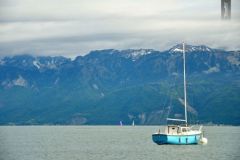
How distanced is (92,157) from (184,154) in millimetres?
16212

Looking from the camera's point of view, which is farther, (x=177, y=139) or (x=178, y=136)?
(x=178, y=136)

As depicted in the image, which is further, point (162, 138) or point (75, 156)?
point (162, 138)

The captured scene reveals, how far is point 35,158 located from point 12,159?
24.5 feet

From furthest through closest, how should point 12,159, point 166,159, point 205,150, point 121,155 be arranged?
point 205,150 → point 121,155 → point 166,159 → point 12,159

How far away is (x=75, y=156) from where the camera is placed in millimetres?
99250

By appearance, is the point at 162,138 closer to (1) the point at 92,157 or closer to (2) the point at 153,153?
(2) the point at 153,153

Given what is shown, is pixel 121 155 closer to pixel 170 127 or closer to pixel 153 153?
pixel 153 153

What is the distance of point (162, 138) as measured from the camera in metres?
121

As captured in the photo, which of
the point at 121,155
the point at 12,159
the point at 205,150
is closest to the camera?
the point at 12,159

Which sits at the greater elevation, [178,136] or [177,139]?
[178,136]

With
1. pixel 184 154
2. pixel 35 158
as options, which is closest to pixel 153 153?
pixel 184 154

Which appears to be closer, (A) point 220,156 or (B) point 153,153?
(A) point 220,156

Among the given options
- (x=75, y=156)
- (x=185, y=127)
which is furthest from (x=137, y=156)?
(x=185, y=127)

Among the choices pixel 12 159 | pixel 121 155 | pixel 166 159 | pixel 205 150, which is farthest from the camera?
pixel 205 150
